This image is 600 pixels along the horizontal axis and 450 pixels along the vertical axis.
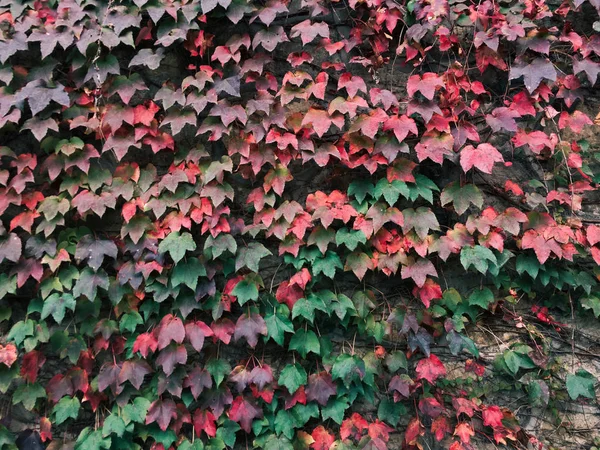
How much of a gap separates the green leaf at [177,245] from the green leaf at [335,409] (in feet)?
3.32

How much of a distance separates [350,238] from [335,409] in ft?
2.77

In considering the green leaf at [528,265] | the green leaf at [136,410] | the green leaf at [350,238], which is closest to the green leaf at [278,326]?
the green leaf at [350,238]

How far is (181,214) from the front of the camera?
2.58 m

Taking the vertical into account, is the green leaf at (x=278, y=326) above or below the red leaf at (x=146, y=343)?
above

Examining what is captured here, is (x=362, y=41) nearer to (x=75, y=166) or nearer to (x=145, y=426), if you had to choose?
(x=75, y=166)

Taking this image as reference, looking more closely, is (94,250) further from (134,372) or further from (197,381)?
(197,381)

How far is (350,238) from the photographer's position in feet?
8.34

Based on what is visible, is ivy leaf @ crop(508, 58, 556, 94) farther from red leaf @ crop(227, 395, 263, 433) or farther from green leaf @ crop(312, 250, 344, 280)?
red leaf @ crop(227, 395, 263, 433)

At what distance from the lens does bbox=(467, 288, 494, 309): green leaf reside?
2.65m

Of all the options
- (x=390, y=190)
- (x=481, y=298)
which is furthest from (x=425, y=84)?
(x=481, y=298)

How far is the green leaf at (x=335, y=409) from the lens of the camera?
260cm

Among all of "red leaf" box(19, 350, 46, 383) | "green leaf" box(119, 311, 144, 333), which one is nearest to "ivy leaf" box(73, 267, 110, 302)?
"green leaf" box(119, 311, 144, 333)

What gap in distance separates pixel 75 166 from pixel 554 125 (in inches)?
94.0

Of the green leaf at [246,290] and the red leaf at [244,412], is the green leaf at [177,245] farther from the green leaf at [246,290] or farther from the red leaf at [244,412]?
the red leaf at [244,412]
